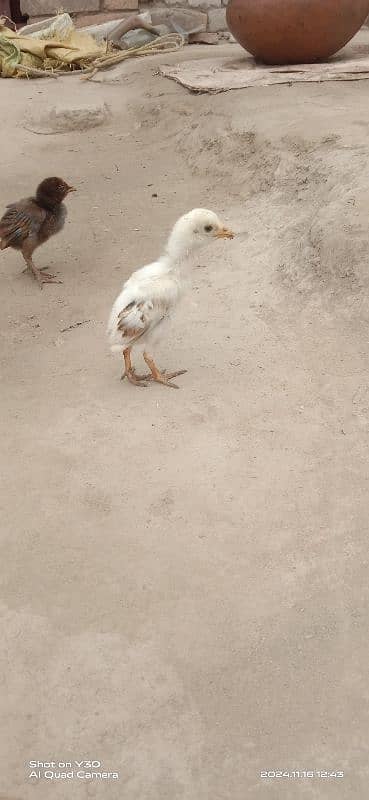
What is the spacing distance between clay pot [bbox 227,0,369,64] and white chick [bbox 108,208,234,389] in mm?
4382

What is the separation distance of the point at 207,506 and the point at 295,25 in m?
5.84

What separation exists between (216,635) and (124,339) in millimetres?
1717

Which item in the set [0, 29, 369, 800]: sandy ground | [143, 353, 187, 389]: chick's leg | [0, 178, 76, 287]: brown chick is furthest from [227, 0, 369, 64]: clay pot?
[143, 353, 187, 389]: chick's leg

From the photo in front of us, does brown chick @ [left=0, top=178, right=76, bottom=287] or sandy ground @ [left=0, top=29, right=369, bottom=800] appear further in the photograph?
brown chick @ [left=0, top=178, right=76, bottom=287]

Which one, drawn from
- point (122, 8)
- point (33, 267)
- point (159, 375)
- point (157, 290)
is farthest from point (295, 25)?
point (159, 375)

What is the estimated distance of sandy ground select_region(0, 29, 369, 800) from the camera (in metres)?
2.80

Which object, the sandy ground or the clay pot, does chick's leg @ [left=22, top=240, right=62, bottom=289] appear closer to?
the sandy ground

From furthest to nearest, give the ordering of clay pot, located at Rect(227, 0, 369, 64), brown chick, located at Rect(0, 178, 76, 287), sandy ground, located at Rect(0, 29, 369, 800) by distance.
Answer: clay pot, located at Rect(227, 0, 369, 64) < brown chick, located at Rect(0, 178, 76, 287) < sandy ground, located at Rect(0, 29, 369, 800)

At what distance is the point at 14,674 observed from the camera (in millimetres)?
2971

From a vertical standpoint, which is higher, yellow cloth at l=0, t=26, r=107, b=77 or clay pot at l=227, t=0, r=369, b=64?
yellow cloth at l=0, t=26, r=107, b=77

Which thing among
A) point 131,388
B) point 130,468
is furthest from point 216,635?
point 131,388

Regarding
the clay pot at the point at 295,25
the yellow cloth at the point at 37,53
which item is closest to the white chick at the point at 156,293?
the clay pot at the point at 295,25

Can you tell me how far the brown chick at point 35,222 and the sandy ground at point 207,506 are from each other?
232mm

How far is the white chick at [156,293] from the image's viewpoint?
4270 mm
